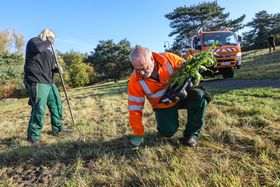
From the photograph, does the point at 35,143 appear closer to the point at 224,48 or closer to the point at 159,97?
the point at 159,97

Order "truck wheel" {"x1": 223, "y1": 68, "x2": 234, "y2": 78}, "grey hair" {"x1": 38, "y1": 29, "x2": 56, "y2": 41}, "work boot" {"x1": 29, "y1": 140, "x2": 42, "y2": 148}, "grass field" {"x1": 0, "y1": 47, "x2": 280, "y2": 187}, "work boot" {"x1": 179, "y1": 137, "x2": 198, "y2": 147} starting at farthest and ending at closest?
"truck wheel" {"x1": 223, "y1": 68, "x2": 234, "y2": 78} → "grey hair" {"x1": 38, "y1": 29, "x2": 56, "y2": 41} → "work boot" {"x1": 29, "y1": 140, "x2": 42, "y2": 148} → "work boot" {"x1": 179, "y1": 137, "x2": 198, "y2": 147} → "grass field" {"x1": 0, "y1": 47, "x2": 280, "y2": 187}

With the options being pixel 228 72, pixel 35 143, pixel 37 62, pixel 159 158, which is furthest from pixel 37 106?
pixel 228 72

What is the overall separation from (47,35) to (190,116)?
274cm

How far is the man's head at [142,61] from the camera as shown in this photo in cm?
272

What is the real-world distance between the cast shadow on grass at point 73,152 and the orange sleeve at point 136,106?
27 centimetres

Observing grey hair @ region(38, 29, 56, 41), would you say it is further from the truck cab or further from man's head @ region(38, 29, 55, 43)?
the truck cab

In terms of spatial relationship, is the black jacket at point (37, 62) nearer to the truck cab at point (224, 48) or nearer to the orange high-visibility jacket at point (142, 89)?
the orange high-visibility jacket at point (142, 89)

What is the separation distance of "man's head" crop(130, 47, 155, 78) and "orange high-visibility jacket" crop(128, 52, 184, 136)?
0.37 feet

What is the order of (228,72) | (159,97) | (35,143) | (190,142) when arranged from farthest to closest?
(228,72) → (35,143) → (159,97) → (190,142)

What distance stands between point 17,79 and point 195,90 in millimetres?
25820

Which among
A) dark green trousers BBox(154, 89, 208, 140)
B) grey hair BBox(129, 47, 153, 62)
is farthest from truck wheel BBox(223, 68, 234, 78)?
grey hair BBox(129, 47, 153, 62)

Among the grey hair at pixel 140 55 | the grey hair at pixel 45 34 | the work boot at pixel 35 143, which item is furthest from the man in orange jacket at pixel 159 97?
the grey hair at pixel 45 34

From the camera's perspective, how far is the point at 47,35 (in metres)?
4.36

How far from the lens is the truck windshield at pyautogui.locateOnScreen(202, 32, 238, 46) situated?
1084 centimetres
